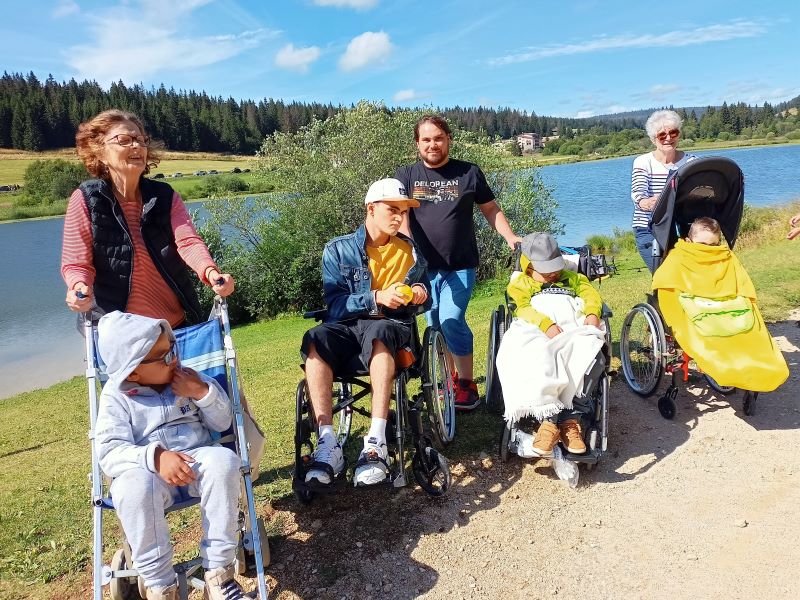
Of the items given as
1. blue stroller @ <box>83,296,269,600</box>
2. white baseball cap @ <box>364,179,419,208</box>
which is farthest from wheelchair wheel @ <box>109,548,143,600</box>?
white baseball cap @ <box>364,179,419,208</box>

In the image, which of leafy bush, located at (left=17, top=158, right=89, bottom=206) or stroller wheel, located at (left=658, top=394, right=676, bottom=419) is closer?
stroller wheel, located at (left=658, top=394, right=676, bottom=419)

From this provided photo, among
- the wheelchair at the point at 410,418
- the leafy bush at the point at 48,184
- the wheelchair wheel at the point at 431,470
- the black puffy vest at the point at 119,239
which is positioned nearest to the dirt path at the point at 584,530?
the wheelchair wheel at the point at 431,470

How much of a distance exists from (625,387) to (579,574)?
253 centimetres

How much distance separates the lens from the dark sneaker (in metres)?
4.70

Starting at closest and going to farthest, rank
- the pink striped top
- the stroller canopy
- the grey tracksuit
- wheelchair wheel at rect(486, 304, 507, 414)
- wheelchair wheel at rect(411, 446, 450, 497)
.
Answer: the grey tracksuit, the pink striped top, wheelchair wheel at rect(411, 446, 450, 497), wheelchair wheel at rect(486, 304, 507, 414), the stroller canopy

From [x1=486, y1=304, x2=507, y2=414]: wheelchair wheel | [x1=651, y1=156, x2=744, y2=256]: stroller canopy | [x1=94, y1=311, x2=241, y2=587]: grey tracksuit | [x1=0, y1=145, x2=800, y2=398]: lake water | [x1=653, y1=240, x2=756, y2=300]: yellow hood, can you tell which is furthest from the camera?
[x1=0, y1=145, x2=800, y2=398]: lake water

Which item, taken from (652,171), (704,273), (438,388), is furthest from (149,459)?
(652,171)

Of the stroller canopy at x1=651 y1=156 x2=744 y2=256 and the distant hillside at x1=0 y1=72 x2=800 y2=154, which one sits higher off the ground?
the distant hillside at x1=0 y1=72 x2=800 y2=154

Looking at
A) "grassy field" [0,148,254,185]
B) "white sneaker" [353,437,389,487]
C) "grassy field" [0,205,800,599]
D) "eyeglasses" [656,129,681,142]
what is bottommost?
"grassy field" [0,205,800,599]

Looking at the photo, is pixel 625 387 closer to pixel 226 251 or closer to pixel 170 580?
pixel 170 580

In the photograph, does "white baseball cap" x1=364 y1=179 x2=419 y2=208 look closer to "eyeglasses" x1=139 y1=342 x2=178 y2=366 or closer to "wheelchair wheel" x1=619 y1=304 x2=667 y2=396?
"eyeglasses" x1=139 y1=342 x2=178 y2=366

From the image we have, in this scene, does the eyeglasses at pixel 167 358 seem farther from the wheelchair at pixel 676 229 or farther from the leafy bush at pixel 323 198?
the leafy bush at pixel 323 198

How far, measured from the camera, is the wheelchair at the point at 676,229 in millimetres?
4316

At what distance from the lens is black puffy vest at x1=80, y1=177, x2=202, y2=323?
2.89 metres
